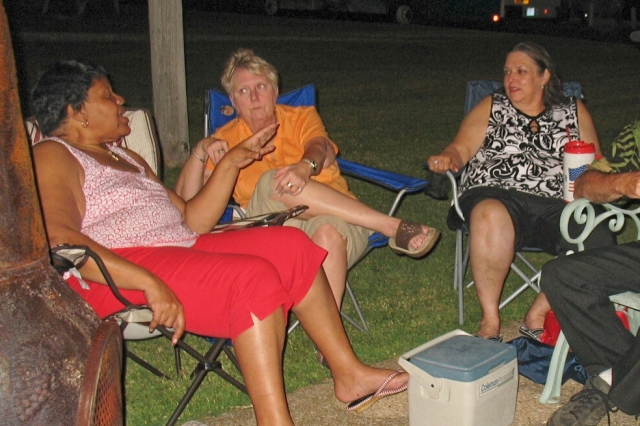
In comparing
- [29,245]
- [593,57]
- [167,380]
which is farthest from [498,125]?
[593,57]

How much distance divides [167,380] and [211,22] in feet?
61.8

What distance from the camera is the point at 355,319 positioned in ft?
13.5

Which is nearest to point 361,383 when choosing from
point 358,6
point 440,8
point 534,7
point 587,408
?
point 587,408

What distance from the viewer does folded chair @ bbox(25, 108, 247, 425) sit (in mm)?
2697

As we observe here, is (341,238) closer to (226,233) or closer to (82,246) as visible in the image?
(226,233)

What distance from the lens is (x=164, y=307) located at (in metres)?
2.74

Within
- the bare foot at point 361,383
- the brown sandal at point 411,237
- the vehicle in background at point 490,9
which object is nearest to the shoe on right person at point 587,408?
the bare foot at point 361,383

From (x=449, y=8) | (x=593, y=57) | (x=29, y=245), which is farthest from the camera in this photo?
(x=449, y=8)

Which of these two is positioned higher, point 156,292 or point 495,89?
point 495,89

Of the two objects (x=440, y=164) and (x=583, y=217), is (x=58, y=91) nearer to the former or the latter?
(x=440, y=164)

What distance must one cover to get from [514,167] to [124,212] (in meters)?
1.85

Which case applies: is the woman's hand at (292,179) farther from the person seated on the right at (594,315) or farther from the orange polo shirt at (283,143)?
the person seated on the right at (594,315)

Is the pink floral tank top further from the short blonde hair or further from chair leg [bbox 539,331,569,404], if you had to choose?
chair leg [bbox 539,331,569,404]

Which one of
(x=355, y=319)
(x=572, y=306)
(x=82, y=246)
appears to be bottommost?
(x=355, y=319)
